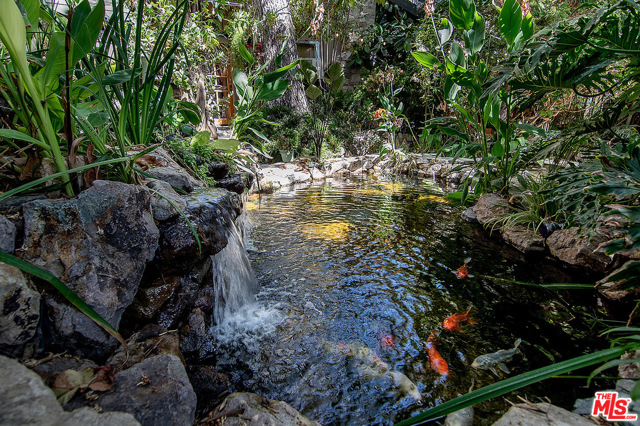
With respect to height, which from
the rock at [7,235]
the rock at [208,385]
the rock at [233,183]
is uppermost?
the rock at [7,235]

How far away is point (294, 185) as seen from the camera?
22.3 feet

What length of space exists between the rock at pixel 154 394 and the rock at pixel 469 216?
3851 millimetres

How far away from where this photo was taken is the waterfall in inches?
76.0

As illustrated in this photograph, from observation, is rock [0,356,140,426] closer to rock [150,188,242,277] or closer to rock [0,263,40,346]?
rock [0,263,40,346]

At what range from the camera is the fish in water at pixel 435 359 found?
4.91 ft

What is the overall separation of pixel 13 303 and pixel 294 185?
5.94 meters

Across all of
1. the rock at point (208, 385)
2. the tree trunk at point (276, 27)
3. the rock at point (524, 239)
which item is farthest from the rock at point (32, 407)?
the tree trunk at point (276, 27)

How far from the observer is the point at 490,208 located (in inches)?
142

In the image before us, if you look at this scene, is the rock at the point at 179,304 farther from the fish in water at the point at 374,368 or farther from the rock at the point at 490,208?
the rock at the point at 490,208

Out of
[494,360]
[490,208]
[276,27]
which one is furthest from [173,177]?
[276,27]

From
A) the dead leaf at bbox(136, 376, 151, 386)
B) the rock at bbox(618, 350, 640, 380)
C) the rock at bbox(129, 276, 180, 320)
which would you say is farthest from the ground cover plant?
the rock at bbox(129, 276, 180, 320)

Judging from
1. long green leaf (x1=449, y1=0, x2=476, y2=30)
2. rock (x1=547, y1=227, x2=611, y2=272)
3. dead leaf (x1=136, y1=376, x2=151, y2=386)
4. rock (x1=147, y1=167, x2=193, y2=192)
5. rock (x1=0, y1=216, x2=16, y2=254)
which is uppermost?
long green leaf (x1=449, y1=0, x2=476, y2=30)

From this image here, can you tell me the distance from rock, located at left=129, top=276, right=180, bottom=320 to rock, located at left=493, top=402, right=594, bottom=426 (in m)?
1.62

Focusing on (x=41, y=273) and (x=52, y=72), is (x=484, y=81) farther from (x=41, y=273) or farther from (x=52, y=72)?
(x=41, y=273)
